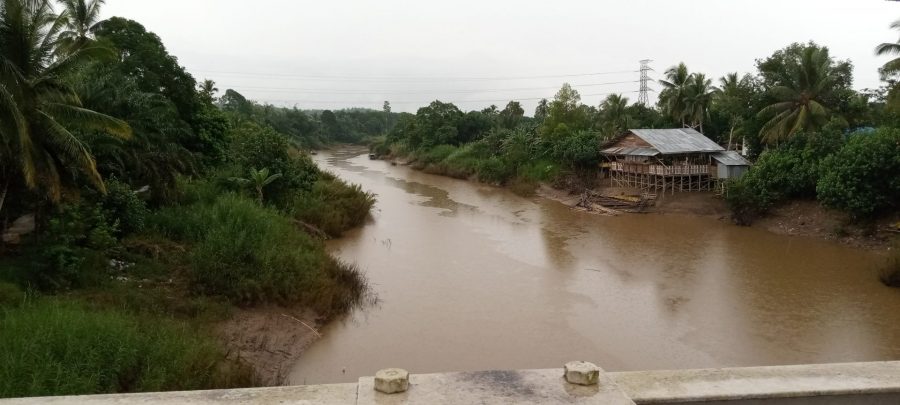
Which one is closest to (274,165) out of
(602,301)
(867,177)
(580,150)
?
(602,301)

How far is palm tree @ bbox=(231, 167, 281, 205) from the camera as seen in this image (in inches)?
616

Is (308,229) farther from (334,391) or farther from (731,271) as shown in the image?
(334,391)

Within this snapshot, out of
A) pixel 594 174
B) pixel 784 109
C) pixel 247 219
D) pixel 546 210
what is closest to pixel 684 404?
pixel 247 219

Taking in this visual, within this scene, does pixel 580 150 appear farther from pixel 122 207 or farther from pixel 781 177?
pixel 122 207

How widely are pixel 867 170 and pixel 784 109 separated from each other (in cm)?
750

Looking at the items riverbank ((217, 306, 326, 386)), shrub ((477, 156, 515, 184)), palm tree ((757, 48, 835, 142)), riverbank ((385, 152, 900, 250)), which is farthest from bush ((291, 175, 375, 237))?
palm tree ((757, 48, 835, 142))

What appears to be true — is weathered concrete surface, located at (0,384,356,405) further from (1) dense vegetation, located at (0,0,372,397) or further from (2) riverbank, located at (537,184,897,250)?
(2) riverbank, located at (537,184,897,250)

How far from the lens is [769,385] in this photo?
2271 mm

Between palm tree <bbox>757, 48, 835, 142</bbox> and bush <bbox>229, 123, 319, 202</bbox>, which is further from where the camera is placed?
palm tree <bbox>757, 48, 835, 142</bbox>

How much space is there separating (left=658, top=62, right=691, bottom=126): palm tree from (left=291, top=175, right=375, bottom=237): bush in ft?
59.6

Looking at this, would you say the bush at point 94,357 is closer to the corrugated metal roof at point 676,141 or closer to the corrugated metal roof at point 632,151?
the corrugated metal roof at point 632,151

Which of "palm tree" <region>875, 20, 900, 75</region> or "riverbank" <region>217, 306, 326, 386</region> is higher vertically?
"palm tree" <region>875, 20, 900, 75</region>

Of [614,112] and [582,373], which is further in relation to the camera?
[614,112]

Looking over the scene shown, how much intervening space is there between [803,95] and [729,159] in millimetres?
3431
